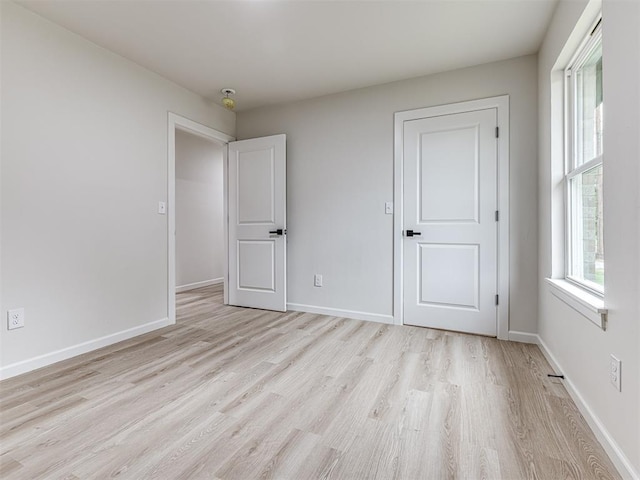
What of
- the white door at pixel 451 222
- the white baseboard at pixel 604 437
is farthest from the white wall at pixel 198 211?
the white baseboard at pixel 604 437

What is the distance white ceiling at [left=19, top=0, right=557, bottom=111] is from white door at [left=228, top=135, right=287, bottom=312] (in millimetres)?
809

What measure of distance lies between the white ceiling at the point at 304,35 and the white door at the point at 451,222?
0.56m

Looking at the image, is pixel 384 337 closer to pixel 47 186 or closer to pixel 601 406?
pixel 601 406

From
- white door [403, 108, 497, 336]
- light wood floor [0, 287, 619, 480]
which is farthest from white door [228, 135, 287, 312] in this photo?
white door [403, 108, 497, 336]

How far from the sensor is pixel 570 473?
1177 mm

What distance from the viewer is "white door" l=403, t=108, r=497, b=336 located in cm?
270

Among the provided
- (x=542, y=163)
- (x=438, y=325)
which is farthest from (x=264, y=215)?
(x=542, y=163)

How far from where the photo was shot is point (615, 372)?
123 cm

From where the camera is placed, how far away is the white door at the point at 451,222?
2697 mm

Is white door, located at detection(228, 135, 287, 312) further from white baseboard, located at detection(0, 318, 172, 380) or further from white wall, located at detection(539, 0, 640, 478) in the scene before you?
white wall, located at detection(539, 0, 640, 478)

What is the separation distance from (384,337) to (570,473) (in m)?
1.56

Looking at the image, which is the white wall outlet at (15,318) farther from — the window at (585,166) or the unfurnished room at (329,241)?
the window at (585,166)

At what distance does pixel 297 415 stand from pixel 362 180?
7.28 ft

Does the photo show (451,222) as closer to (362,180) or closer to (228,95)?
(362,180)
